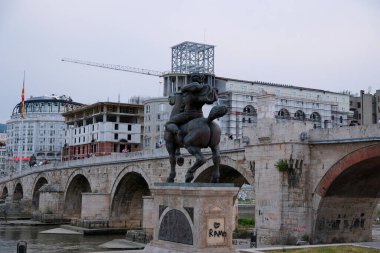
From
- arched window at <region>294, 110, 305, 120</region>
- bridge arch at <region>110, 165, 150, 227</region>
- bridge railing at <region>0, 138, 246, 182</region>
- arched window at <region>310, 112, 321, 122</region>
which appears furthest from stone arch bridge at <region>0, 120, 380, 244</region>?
arched window at <region>310, 112, 321, 122</region>

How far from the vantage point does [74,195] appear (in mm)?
63969

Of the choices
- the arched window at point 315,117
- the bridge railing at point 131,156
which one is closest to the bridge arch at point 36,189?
the bridge railing at point 131,156

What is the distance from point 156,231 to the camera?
14156 millimetres

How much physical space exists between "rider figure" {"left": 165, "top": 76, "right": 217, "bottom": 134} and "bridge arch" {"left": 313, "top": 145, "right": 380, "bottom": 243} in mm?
12775

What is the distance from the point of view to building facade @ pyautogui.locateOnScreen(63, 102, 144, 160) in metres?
90.1

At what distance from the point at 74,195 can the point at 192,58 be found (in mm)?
41916

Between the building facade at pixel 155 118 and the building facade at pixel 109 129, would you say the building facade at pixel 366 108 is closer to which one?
the building facade at pixel 155 118

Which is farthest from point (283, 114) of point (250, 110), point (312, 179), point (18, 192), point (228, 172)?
point (312, 179)

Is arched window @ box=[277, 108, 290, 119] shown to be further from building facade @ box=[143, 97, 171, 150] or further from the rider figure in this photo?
the rider figure

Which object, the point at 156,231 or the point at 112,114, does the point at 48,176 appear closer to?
the point at 112,114

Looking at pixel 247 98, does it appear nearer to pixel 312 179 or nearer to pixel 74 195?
pixel 74 195

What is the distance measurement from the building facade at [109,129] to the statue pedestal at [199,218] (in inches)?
2992

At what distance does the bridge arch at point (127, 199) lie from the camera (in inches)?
1951

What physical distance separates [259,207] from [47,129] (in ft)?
350
